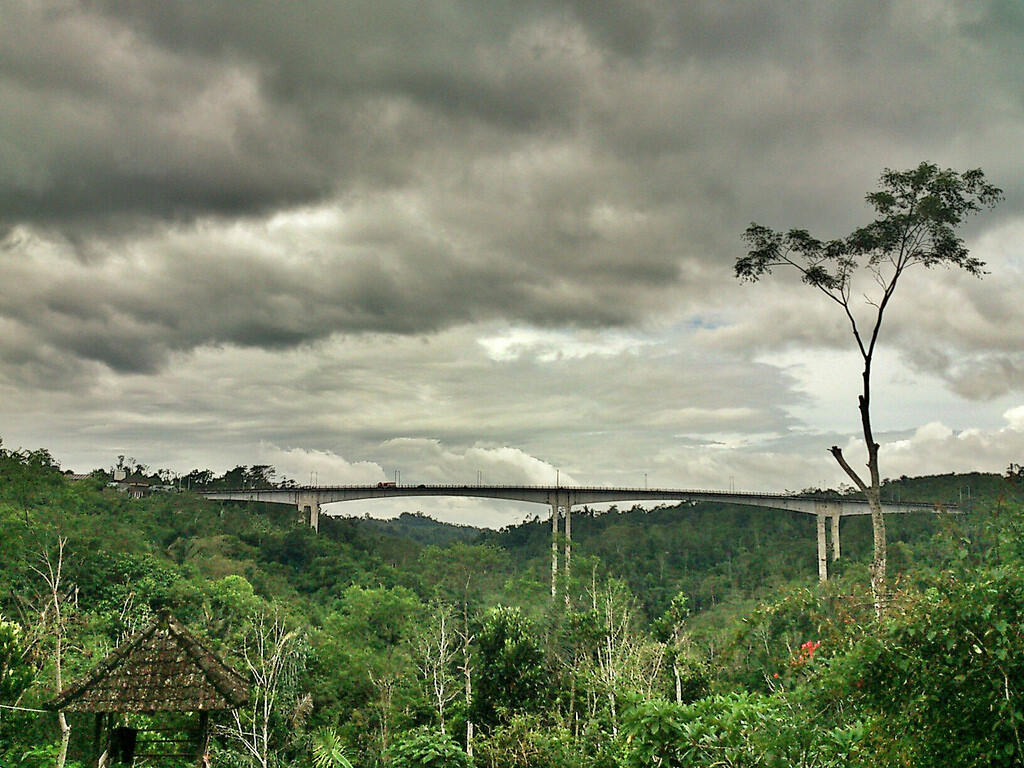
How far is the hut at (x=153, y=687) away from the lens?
404 inches

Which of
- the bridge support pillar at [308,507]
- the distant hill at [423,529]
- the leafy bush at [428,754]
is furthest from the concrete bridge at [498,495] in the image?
the leafy bush at [428,754]

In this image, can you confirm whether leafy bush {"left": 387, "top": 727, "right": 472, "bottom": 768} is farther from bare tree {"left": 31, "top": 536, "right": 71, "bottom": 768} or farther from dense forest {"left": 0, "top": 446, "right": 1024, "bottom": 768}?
bare tree {"left": 31, "top": 536, "right": 71, "bottom": 768}

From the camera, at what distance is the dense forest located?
20.5 feet

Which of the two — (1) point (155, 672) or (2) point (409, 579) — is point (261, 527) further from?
(1) point (155, 672)

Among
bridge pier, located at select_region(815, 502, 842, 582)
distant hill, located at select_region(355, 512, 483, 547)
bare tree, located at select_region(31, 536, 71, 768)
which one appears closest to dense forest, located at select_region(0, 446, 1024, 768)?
bare tree, located at select_region(31, 536, 71, 768)

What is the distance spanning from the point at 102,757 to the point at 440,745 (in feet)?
23.5

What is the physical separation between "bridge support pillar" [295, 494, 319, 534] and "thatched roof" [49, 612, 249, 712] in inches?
2048

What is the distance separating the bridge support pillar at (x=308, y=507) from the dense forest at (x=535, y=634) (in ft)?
3.48

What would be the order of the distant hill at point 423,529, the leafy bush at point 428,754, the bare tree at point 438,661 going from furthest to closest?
the distant hill at point 423,529, the bare tree at point 438,661, the leafy bush at point 428,754

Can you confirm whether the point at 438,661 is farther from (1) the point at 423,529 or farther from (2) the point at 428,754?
(1) the point at 423,529

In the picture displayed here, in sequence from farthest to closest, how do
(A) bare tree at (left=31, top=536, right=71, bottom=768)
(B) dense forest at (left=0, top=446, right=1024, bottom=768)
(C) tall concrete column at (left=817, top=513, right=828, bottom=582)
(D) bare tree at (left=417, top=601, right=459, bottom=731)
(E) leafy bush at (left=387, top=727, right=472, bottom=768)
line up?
(C) tall concrete column at (left=817, top=513, right=828, bottom=582), (D) bare tree at (left=417, top=601, right=459, bottom=731), (E) leafy bush at (left=387, top=727, right=472, bottom=768), (A) bare tree at (left=31, top=536, right=71, bottom=768), (B) dense forest at (left=0, top=446, right=1024, bottom=768)

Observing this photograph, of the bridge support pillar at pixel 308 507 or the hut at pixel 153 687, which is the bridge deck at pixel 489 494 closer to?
the bridge support pillar at pixel 308 507

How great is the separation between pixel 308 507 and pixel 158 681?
53544 mm

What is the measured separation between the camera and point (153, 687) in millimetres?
10414
